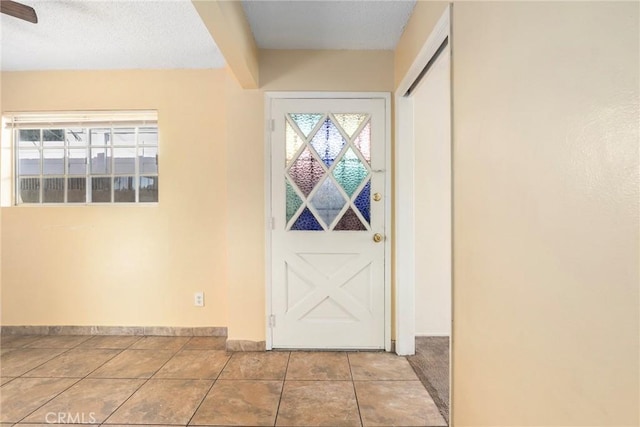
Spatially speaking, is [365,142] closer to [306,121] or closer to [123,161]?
[306,121]

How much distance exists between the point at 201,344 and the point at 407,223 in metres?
2.09

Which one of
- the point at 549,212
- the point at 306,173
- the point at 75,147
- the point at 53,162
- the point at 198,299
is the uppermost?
the point at 75,147

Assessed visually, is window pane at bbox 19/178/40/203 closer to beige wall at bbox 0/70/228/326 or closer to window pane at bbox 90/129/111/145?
beige wall at bbox 0/70/228/326

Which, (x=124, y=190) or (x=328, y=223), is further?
(x=124, y=190)

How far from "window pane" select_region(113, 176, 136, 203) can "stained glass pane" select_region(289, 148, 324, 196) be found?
5.38ft

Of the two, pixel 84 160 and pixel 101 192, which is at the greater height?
pixel 84 160

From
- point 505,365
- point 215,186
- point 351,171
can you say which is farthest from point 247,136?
point 505,365

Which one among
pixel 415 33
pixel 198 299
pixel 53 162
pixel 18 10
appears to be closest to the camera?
pixel 18 10

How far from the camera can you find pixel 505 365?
3.45ft

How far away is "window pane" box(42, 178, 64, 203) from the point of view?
295 cm

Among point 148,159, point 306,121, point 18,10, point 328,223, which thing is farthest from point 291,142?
point 18,10

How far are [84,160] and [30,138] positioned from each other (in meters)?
0.58

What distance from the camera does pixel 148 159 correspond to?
116 inches

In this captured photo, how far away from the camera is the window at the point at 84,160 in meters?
2.93
